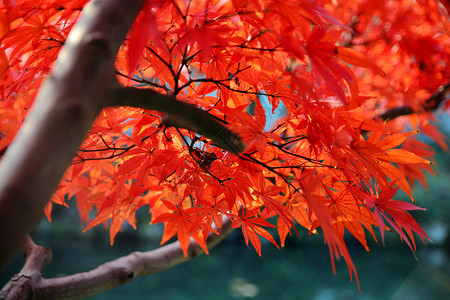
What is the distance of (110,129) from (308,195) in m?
0.32

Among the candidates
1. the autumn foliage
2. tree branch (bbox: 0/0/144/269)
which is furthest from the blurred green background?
tree branch (bbox: 0/0/144/269)

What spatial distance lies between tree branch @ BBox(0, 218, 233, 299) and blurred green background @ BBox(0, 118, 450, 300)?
1.54 m

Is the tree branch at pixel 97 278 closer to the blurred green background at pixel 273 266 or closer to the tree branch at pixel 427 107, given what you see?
the tree branch at pixel 427 107

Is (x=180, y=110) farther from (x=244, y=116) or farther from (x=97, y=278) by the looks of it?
(x=97, y=278)

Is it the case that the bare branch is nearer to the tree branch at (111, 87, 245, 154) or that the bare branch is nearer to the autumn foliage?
the autumn foliage

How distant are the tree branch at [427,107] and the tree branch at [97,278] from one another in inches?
24.9

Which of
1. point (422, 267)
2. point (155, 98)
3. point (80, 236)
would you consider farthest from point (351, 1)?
point (80, 236)

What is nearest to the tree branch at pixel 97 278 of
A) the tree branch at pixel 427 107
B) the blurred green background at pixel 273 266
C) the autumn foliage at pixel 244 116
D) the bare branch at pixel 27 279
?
the bare branch at pixel 27 279

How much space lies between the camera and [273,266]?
2.77m

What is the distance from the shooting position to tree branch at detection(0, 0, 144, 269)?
19cm

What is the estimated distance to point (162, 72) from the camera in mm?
479

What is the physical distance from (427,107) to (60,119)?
123 cm

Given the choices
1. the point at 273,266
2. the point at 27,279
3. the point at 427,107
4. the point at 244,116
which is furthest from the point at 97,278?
the point at 273,266

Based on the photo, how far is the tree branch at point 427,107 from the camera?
101 centimetres
